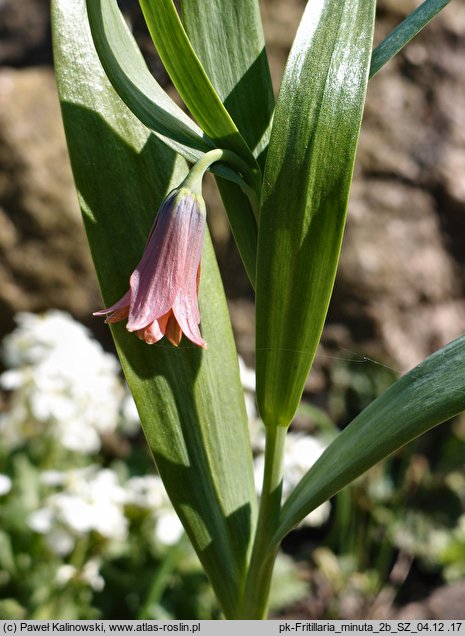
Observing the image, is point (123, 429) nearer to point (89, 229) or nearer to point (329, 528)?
point (329, 528)

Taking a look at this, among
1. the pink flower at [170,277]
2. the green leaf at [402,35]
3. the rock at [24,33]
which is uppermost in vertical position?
the rock at [24,33]

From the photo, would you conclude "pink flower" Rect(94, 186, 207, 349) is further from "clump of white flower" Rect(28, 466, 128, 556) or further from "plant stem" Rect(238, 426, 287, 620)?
"clump of white flower" Rect(28, 466, 128, 556)

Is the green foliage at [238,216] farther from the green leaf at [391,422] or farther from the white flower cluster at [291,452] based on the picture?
the white flower cluster at [291,452]

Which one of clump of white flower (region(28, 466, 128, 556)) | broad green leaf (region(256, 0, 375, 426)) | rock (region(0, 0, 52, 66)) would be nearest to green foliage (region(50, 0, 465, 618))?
broad green leaf (region(256, 0, 375, 426))

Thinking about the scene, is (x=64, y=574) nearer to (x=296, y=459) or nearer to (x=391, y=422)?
(x=296, y=459)

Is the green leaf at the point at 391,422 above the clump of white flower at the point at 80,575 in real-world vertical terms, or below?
above

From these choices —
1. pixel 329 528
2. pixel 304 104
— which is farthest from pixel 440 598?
pixel 304 104

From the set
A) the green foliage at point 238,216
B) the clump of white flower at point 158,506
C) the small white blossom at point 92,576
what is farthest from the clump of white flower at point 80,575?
the green foliage at point 238,216
